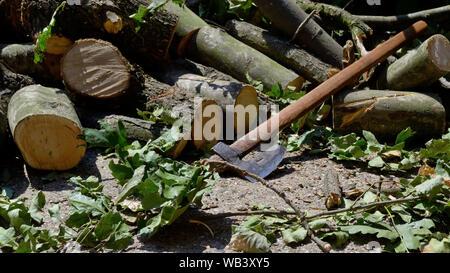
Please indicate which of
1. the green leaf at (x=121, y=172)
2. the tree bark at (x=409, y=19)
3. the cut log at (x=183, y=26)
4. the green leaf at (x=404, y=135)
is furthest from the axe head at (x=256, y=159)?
the tree bark at (x=409, y=19)

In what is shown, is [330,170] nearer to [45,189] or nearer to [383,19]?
[45,189]

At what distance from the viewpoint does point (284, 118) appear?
3.73 m

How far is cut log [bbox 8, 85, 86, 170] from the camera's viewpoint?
3.44 m

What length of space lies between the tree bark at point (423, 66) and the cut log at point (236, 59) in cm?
82

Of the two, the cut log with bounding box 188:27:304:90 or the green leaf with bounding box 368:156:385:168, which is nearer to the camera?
the green leaf with bounding box 368:156:385:168

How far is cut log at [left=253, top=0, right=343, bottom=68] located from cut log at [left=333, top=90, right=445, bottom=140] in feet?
2.41

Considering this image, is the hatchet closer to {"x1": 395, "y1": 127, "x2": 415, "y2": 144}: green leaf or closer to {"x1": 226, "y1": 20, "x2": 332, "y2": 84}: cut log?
{"x1": 226, "y1": 20, "x2": 332, "y2": 84}: cut log

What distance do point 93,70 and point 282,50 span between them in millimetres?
1736

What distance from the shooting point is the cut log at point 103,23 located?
4.10 metres

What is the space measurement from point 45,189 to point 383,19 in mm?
3649

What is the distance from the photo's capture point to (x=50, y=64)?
4.28m

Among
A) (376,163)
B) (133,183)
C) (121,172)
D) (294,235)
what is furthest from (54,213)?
(376,163)

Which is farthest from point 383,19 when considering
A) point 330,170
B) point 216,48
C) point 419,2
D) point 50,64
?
point 50,64

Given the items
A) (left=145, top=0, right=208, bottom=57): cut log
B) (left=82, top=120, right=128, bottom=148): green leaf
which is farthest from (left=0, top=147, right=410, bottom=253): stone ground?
(left=145, top=0, right=208, bottom=57): cut log
